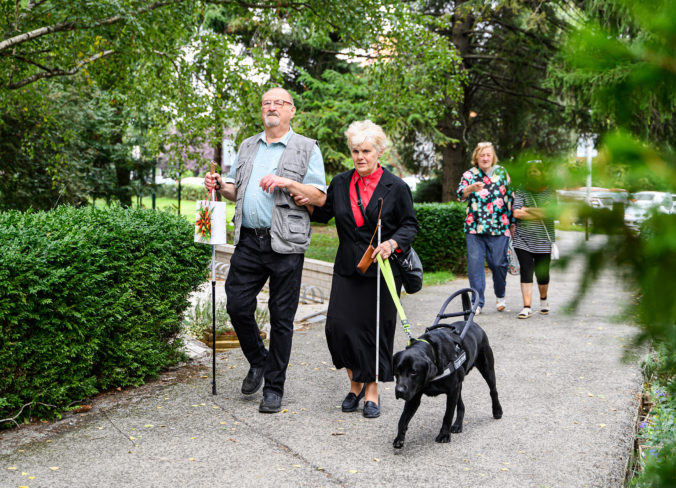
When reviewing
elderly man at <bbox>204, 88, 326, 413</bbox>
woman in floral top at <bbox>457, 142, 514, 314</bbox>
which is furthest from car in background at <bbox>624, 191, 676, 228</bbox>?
woman in floral top at <bbox>457, 142, 514, 314</bbox>

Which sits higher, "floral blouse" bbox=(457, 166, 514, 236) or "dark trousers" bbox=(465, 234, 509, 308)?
"floral blouse" bbox=(457, 166, 514, 236)

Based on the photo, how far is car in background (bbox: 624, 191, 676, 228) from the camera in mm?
1075

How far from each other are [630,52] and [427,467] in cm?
319

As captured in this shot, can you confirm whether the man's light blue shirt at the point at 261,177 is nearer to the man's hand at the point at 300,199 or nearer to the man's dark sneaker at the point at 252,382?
the man's hand at the point at 300,199

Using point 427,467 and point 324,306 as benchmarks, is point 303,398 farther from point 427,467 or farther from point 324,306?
point 324,306

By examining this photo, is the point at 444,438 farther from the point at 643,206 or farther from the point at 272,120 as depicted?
the point at 643,206

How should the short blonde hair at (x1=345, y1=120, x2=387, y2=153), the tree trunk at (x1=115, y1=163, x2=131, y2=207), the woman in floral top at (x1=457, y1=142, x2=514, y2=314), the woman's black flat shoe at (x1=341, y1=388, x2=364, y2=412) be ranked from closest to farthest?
the short blonde hair at (x1=345, y1=120, x2=387, y2=153) < the woman's black flat shoe at (x1=341, y1=388, x2=364, y2=412) < the woman in floral top at (x1=457, y1=142, x2=514, y2=314) < the tree trunk at (x1=115, y1=163, x2=131, y2=207)

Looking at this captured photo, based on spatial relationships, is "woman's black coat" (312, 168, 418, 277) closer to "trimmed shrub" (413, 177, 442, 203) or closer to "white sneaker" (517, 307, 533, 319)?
"white sneaker" (517, 307, 533, 319)

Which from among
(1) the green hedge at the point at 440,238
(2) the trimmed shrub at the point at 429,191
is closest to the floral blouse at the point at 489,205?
(1) the green hedge at the point at 440,238

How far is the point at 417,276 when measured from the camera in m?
4.79

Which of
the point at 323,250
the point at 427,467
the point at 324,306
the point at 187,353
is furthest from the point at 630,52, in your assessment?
the point at 323,250

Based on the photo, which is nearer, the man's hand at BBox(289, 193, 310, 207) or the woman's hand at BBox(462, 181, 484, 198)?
the man's hand at BBox(289, 193, 310, 207)

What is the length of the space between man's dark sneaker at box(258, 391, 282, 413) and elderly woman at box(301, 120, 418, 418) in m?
0.49

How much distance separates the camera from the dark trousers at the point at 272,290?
4.80 meters
